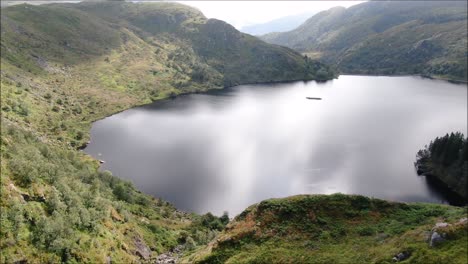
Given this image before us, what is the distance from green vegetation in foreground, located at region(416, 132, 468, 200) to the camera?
104 m

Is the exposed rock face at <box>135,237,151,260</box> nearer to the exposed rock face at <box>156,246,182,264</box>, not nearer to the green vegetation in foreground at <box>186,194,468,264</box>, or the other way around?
the exposed rock face at <box>156,246,182,264</box>

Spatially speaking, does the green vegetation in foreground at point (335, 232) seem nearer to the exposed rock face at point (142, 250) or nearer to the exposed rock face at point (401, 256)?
the exposed rock face at point (401, 256)

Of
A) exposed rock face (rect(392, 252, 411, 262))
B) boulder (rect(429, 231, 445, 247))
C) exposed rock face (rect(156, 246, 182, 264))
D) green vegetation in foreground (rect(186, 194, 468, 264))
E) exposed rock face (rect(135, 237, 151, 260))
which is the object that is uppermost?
boulder (rect(429, 231, 445, 247))

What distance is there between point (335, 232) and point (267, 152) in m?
83.1

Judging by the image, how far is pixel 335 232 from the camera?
47969 mm

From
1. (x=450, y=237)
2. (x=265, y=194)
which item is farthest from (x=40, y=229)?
(x=265, y=194)

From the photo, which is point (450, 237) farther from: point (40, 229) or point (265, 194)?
point (265, 194)

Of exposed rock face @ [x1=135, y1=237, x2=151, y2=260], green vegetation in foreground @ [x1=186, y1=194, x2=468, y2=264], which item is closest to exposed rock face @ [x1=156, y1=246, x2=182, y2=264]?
exposed rock face @ [x1=135, y1=237, x2=151, y2=260]

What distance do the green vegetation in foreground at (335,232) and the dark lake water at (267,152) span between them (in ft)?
129

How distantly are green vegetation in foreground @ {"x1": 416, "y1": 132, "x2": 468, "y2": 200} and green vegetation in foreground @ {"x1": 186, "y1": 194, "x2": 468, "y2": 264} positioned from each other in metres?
63.6

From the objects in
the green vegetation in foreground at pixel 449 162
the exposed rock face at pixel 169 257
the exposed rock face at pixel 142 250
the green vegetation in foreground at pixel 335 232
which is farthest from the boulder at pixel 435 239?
the green vegetation in foreground at pixel 449 162

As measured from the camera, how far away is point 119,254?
53.6 m

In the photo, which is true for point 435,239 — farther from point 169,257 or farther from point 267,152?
point 267,152

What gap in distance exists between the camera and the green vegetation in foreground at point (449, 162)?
104 m
